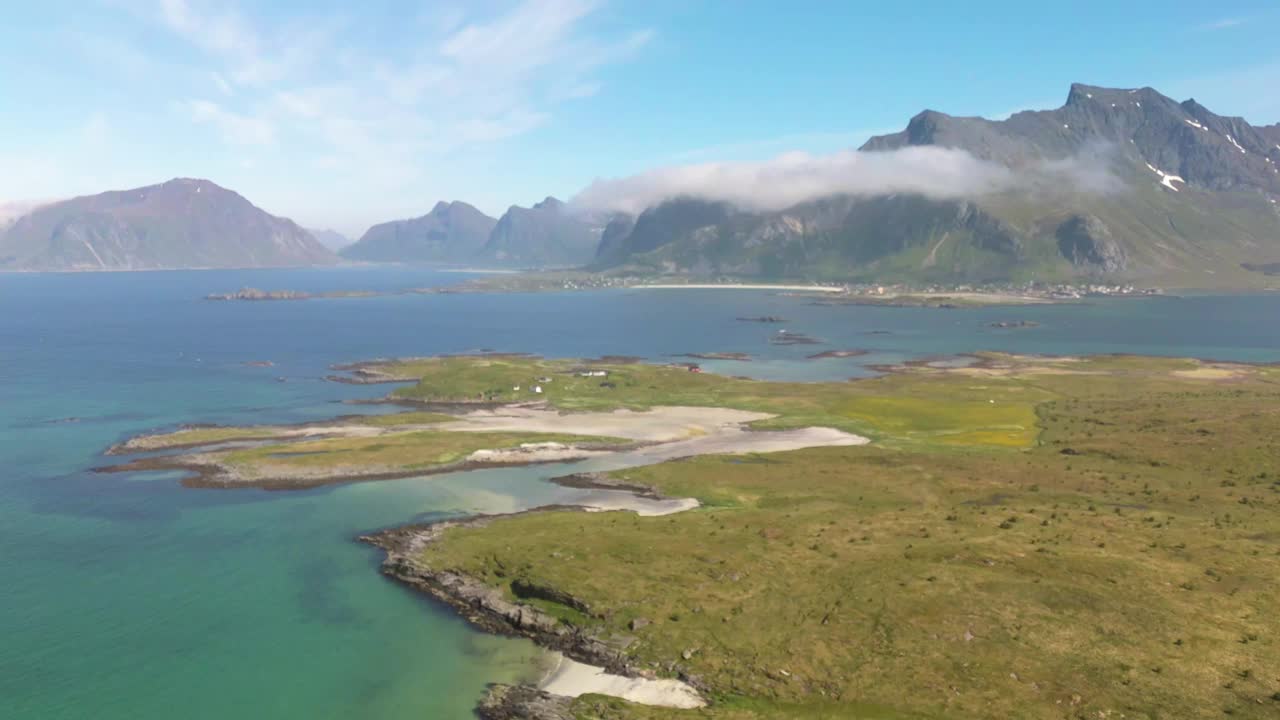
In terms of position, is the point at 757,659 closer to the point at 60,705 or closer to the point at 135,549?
the point at 60,705

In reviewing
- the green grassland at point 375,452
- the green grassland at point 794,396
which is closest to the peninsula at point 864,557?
the green grassland at point 375,452

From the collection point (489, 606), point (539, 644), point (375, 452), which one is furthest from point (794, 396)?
point (539, 644)

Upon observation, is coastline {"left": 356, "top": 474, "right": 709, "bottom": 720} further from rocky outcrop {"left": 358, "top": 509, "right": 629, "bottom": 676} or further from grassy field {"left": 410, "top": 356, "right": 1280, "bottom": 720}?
grassy field {"left": 410, "top": 356, "right": 1280, "bottom": 720}

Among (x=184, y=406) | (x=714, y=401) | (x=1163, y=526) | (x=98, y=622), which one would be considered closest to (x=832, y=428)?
(x=714, y=401)

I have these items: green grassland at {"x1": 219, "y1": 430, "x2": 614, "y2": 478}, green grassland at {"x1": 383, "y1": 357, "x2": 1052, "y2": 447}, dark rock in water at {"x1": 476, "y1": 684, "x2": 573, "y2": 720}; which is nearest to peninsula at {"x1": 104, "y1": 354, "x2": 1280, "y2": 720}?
dark rock in water at {"x1": 476, "y1": 684, "x2": 573, "y2": 720}

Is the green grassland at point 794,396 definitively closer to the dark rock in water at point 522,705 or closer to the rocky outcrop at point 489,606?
the rocky outcrop at point 489,606

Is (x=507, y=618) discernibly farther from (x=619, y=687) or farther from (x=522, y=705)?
(x=619, y=687)
